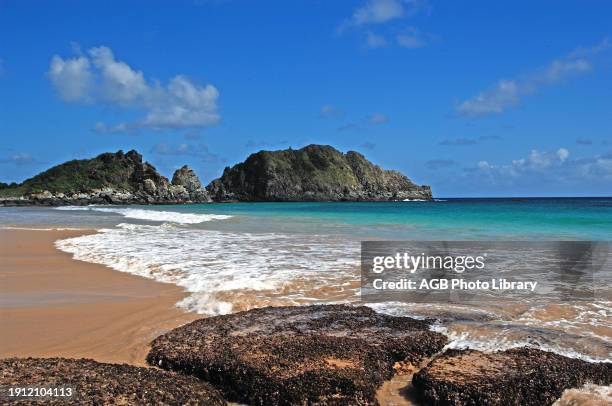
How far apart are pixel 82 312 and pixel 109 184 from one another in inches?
4322

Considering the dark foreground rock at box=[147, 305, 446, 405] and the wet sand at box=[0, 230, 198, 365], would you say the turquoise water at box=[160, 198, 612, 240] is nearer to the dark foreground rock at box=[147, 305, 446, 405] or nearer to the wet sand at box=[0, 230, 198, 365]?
the wet sand at box=[0, 230, 198, 365]

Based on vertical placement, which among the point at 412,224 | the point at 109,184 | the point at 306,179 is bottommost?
the point at 412,224

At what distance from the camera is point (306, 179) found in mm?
149625

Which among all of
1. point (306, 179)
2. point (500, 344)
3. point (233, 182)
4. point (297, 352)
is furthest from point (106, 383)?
point (233, 182)

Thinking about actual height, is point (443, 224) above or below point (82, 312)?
above

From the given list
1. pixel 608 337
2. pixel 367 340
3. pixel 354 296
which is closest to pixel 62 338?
pixel 367 340

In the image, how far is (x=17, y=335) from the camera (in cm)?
521

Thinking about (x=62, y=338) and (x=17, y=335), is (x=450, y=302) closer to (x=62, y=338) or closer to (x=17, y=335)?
(x=62, y=338)

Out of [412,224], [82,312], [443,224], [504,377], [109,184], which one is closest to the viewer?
[504,377]

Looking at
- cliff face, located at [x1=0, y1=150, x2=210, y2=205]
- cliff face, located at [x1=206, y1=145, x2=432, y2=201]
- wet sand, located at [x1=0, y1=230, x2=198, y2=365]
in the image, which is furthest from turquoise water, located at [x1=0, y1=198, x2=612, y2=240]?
cliff face, located at [x1=206, y1=145, x2=432, y2=201]

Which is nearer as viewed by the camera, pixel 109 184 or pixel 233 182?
pixel 109 184

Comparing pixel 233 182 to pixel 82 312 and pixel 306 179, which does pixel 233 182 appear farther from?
pixel 82 312

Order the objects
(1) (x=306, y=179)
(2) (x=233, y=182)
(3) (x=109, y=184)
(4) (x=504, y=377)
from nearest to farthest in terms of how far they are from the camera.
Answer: (4) (x=504, y=377), (3) (x=109, y=184), (1) (x=306, y=179), (2) (x=233, y=182)

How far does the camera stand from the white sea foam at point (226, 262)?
25.0 feet
